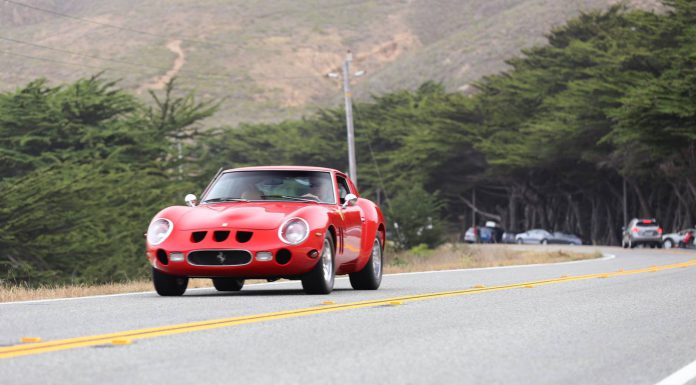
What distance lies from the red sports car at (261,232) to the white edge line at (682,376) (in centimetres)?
656

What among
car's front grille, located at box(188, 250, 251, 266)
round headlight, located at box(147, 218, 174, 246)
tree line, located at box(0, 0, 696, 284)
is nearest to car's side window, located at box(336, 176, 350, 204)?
car's front grille, located at box(188, 250, 251, 266)

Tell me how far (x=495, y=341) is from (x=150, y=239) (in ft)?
19.6

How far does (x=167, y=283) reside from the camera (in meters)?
15.3

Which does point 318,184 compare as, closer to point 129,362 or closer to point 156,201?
point 129,362

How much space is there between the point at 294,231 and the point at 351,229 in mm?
1664

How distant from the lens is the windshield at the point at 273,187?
16.3 m

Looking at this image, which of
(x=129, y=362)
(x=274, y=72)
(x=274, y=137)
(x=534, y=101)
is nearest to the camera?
(x=129, y=362)

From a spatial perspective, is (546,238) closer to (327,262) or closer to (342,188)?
(342,188)

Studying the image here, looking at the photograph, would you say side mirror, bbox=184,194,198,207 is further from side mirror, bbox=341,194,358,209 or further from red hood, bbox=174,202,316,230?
side mirror, bbox=341,194,358,209

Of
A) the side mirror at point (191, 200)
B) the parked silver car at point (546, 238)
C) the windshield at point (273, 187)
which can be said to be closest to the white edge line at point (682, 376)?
the windshield at point (273, 187)

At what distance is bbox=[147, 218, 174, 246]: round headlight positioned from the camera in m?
15.0

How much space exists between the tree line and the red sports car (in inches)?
549

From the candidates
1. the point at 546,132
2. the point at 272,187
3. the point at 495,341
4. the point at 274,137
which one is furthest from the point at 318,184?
the point at 274,137

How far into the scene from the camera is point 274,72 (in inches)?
7697
